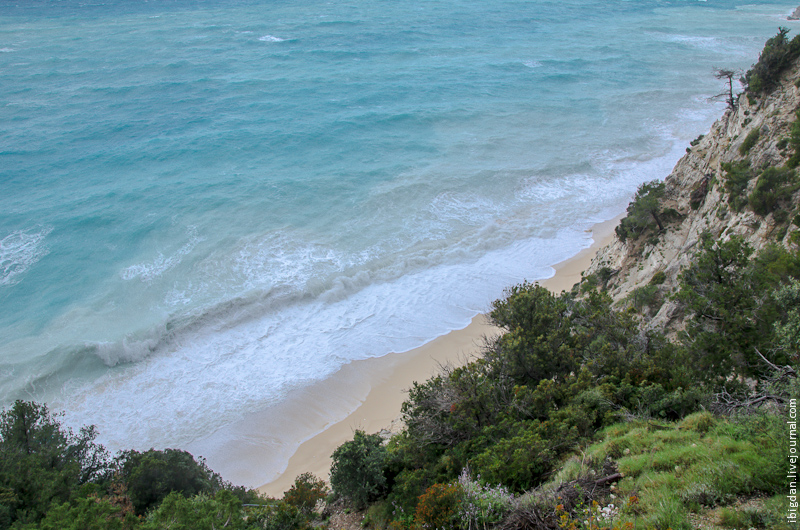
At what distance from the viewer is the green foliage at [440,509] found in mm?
8234

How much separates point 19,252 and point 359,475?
84.2 ft

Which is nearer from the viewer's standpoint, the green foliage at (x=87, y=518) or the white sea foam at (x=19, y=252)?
the green foliage at (x=87, y=518)

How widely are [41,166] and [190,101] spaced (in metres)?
15.8

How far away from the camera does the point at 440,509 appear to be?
27.4 feet

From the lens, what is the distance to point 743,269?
10.5 meters

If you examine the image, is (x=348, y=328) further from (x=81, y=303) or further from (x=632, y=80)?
(x=632, y=80)

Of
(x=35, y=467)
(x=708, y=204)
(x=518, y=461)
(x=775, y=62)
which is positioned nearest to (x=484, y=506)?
(x=518, y=461)

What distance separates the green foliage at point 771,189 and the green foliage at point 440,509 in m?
11.7

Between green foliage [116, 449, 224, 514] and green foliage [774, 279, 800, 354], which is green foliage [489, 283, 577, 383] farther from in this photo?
green foliage [116, 449, 224, 514]

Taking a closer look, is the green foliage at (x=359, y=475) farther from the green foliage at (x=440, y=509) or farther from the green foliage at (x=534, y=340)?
the green foliage at (x=534, y=340)

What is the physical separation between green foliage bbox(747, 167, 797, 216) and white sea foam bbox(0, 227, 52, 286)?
103 ft

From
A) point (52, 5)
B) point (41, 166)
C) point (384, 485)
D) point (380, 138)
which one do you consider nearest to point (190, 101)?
point (41, 166)

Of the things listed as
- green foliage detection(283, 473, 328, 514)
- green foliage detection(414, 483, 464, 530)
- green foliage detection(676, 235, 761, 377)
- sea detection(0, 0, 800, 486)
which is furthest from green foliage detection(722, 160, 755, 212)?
green foliage detection(283, 473, 328, 514)

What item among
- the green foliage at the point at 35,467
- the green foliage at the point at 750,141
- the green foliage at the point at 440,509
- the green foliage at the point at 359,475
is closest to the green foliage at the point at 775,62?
the green foliage at the point at 750,141
